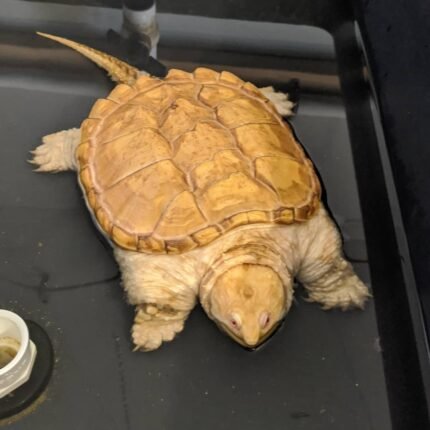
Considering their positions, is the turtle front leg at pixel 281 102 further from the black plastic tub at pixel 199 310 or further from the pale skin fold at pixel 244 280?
the pale skin fold at pixel 244 280

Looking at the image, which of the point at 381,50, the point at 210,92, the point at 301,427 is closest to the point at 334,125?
the point at 381,50

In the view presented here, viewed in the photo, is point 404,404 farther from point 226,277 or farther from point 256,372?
point 226,277

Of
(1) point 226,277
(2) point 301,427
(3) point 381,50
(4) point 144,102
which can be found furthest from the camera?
(3) point 381,50

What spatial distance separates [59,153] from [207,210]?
0.73m

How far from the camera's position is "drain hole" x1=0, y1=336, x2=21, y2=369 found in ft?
5.38

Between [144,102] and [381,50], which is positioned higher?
[381,50]

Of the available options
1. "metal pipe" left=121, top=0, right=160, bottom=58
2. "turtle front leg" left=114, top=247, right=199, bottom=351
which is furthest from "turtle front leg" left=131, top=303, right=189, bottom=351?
"metal pipe" left=121, top=0, right=160, bottom=58

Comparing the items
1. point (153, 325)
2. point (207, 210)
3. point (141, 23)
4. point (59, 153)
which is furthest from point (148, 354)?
point (141, 23)

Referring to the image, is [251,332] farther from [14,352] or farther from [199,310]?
[14,352]

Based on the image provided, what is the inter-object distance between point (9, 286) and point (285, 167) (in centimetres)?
95

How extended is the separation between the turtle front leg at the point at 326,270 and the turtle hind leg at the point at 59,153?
33.6 inches

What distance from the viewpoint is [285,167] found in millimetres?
1694

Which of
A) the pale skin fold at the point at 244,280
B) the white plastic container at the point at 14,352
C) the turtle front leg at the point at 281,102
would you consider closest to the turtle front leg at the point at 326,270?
the pale skin fold at the point at 244,280

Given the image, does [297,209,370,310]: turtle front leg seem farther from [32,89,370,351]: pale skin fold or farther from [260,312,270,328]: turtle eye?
[260,312,270,328]: turtle eye
